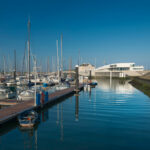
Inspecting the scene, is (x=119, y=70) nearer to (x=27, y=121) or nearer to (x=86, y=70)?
(x=86, y=70)

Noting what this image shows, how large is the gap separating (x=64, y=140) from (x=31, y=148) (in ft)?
9.96

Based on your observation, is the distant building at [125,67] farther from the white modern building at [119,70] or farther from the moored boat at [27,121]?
the moored boat at [27,121]

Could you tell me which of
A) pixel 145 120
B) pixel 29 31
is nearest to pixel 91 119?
pixel 145 120

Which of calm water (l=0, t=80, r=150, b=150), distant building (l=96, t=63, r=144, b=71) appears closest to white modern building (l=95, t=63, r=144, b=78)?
distant building (l=96, t=63, r=144, b=71)

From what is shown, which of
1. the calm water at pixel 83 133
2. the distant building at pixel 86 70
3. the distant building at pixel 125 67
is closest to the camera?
the calm water at pixel 83 133

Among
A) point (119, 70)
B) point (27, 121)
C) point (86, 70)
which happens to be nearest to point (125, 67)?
point (119, 70)

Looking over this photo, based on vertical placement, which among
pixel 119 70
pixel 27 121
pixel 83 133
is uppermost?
pixel 119 70

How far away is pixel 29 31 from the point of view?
46.1 meters

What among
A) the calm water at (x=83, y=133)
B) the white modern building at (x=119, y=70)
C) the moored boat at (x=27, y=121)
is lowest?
the calm water at (x=83, y=133)

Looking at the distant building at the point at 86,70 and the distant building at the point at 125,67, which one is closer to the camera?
the distant building at the point at 125,67

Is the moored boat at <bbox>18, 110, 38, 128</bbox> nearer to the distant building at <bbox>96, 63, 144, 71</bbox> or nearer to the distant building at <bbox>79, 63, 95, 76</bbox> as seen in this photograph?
the distant building at <bbox>79, 63, 95, 76</bbox>

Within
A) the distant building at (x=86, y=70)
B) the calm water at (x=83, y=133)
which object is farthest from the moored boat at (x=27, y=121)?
the distant building at (x=86, y=70)

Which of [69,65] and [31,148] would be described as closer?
[31,148]

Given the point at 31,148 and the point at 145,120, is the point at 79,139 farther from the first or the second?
the point at 145,120
